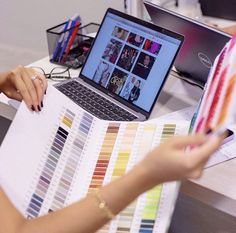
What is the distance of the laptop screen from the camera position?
3.41 ft

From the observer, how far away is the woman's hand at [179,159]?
0.49m

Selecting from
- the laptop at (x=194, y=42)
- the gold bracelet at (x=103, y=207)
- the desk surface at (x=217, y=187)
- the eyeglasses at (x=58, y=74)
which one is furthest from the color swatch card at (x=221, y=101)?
the eyeglasses at (x=58, y=74)

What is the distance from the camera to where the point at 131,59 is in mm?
1117

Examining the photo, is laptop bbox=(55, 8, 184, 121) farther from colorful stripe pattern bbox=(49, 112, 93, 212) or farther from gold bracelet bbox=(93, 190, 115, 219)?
gold bracelet bbox=(93, 190, 115, 219)

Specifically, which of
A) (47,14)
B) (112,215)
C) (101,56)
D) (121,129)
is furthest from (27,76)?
(47,14)

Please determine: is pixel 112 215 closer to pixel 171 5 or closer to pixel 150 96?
pixel 150 96

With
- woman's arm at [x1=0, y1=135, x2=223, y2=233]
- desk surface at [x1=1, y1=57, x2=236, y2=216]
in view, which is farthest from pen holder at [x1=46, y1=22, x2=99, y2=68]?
woman's arm at [x1=0, y1=135, x2=223, y2=233]

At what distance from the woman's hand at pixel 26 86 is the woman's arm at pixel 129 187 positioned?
0.34 m

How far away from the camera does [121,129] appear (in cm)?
88

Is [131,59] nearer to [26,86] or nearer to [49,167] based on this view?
[26,86]

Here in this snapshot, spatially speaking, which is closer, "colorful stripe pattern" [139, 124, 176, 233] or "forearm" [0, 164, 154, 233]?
"forearm" [0, 164, 154, 233]

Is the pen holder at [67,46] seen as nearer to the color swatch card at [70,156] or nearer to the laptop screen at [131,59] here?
the laptop screen at [131,59]

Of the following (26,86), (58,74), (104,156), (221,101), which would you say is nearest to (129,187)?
(221,101)

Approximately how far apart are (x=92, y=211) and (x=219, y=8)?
137 cm
